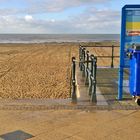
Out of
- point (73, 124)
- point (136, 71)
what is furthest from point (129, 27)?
point (73, 124)

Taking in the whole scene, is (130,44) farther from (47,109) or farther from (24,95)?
(24,95)

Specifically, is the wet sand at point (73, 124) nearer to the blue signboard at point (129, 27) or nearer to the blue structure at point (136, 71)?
the blue structure at point (136, 71)

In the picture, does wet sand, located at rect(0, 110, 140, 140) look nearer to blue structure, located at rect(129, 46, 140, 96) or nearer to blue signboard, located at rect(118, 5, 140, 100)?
blue structure, located at rect(129, 46, 140, 96)

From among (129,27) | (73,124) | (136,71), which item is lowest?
(73,124)

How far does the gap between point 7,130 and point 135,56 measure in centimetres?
287

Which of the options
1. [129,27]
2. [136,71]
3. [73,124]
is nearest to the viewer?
[73,124]

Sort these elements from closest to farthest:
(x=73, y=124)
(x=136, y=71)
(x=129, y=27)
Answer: (x=73, y=124) < (x=136, y=71) < (x=129, y=27)

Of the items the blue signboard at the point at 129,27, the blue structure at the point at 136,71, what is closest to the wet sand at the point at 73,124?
the blue structure at the point at 136,71

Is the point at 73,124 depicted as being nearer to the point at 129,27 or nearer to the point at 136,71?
the point at 136,71

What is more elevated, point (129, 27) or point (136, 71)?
point (129, 27)

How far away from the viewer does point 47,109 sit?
6.49 metres

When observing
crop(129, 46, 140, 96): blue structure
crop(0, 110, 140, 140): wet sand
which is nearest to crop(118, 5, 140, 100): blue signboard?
crop(129, 46, 140, 96): blue structure

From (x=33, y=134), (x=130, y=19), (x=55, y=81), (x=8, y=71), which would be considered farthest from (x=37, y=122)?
(x=8, y=71)

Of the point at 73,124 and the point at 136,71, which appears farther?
the point at 136,71
